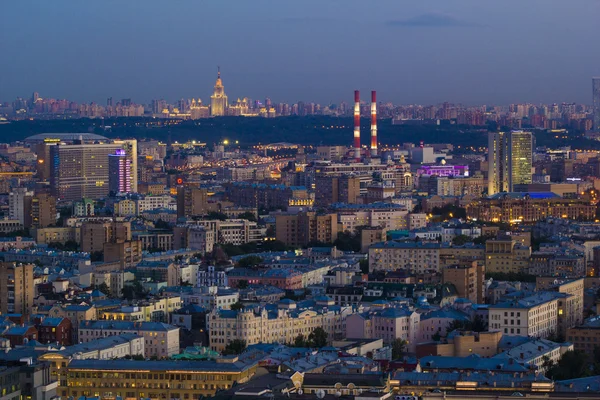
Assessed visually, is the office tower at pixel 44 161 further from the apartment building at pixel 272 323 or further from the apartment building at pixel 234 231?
the apartment building at pixel 272 323

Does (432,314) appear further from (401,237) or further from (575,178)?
(575,178)

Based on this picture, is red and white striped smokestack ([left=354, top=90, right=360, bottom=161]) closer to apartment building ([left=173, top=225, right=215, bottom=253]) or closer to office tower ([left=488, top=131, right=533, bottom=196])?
office tower ([left=488, top=131, right=533, bottom=196])

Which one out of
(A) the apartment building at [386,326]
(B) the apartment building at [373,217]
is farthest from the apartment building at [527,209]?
(A) the apartment building at [386,326]

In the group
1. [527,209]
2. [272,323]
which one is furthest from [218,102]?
[272,323]

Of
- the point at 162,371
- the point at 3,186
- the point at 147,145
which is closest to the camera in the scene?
the point at 162,371

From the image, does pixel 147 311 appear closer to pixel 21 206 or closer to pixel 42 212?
pixel 42 212

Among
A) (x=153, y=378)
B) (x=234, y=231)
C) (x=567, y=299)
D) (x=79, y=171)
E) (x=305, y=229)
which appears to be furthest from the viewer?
(x=79, y=171)

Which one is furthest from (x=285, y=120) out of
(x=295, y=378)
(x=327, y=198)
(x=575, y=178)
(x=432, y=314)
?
(x=295, y=378)
